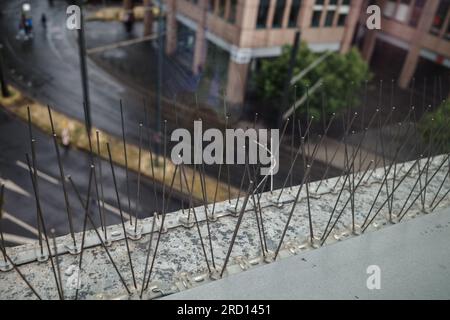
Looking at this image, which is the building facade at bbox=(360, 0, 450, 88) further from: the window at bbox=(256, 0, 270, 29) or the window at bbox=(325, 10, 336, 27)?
the window at bbox=(256, 0, 270, 29)

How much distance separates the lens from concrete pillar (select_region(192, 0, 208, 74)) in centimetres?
2722

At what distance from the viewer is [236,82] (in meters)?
26.3

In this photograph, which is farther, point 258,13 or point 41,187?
point 258,13

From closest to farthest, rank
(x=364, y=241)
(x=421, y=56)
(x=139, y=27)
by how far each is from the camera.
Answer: (x=364, y=241), (x=421, y=56), (x=139, y=27)

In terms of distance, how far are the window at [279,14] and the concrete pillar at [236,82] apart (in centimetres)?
295

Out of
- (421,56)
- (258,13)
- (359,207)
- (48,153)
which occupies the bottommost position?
(48,153)

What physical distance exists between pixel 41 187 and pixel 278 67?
43.2ft

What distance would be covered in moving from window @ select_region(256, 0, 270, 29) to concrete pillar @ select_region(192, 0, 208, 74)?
4.29 metres

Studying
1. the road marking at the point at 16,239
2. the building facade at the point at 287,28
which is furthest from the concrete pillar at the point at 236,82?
the road marking at the point at 16,239

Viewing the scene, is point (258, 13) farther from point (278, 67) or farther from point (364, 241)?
point (364, 241)

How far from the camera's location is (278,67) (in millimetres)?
22641

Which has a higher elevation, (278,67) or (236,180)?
(278,67)
